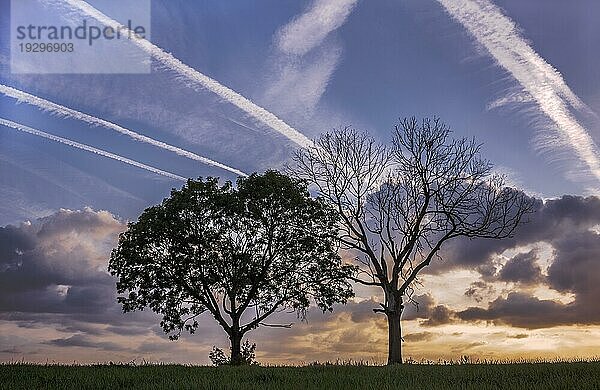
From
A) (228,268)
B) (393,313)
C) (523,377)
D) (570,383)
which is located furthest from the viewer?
(228,268)

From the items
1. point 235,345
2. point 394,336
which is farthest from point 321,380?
point 235,345

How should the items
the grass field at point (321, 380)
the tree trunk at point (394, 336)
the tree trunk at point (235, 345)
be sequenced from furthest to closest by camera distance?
the tree trunk at point (235, 345) < the tree trunk at point (394, 336) < the grass field at point (321, 380)

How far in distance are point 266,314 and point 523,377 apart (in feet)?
74.2

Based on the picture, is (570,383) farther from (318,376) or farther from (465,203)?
(465,203)

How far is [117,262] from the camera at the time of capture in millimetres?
37531

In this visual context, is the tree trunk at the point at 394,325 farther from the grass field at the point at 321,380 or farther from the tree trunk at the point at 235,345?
the grass field at the point at 321,380

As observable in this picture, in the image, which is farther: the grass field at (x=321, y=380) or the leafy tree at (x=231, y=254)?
the leafy tree at (x=231, y=254)

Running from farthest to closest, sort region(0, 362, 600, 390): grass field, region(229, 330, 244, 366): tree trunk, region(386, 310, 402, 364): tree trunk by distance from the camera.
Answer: region(229, 330, 244, 366): tree trunk, region(386, 310, 402, 364): tree trunk, region(0, 362, 600, 390): grass field

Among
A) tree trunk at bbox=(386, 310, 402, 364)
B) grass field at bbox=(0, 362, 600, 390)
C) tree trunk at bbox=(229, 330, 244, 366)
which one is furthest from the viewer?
tree trunk at bbox=(229, 330, 244, 366)

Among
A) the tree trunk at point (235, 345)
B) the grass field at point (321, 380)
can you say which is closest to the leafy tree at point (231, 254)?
the tree trunk at point (235, 345)

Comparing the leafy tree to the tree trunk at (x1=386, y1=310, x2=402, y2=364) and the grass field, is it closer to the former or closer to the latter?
the tree trunk at (x1=386, y1=310, x2=402, y2=364)

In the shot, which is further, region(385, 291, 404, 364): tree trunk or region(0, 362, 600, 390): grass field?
region(385, 291, 404, 364): tree trunk

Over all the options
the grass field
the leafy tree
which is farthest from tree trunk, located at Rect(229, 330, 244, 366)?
the grass field

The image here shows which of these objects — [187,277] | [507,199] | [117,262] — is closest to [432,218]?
[507,199]
